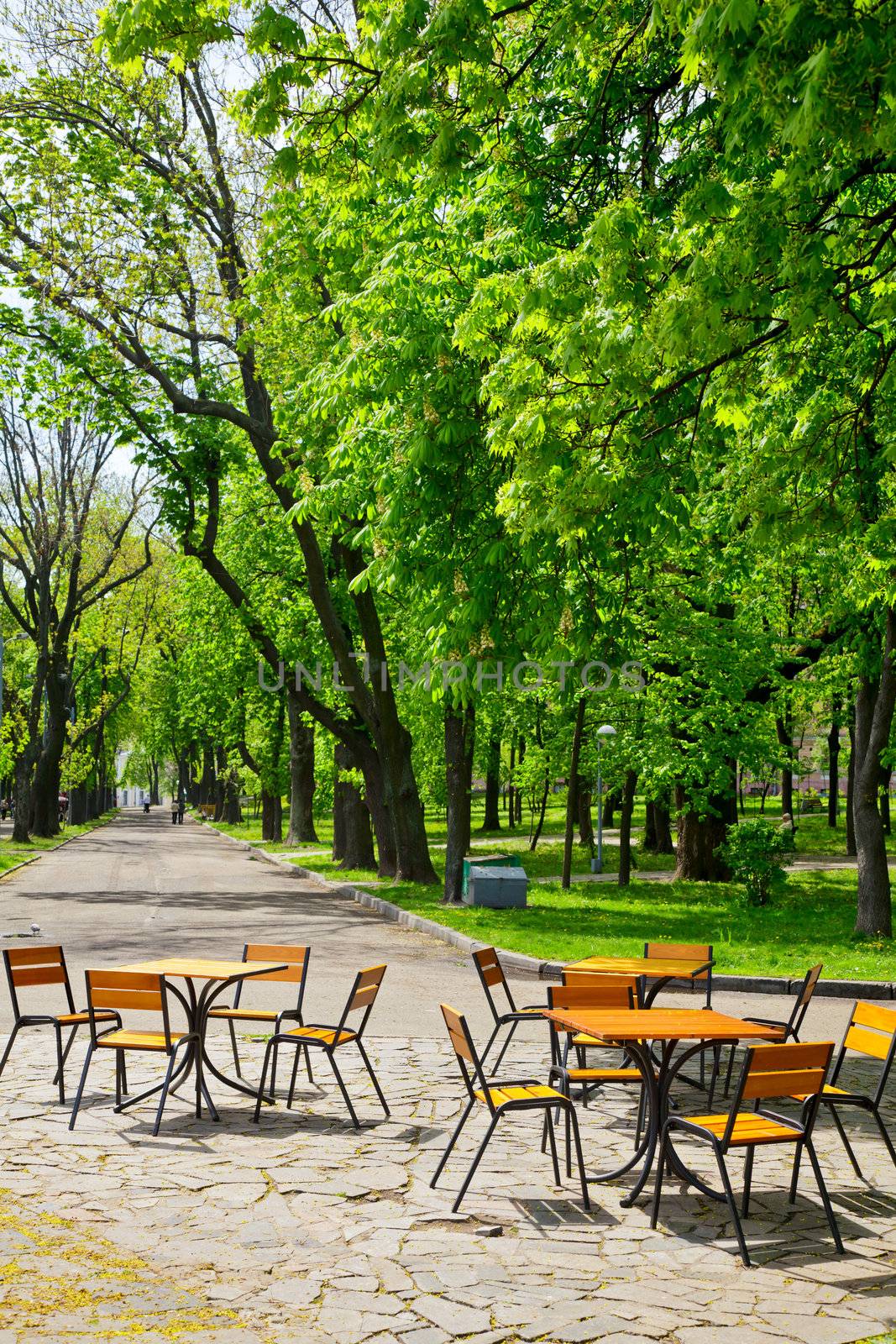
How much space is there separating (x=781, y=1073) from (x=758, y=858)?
17194 millimetres

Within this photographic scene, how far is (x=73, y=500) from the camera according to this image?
126ft

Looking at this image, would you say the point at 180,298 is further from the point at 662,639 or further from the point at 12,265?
the point at 662,639

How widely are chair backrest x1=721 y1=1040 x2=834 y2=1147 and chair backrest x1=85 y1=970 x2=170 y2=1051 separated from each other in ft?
12.2

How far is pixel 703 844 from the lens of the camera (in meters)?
27.0

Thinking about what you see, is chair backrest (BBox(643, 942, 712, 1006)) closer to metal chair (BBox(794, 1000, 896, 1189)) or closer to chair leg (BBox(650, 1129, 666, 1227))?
metal chair (BBox(794, 1000, 896, 1189))

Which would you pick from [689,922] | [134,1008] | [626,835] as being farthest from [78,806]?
[134,1008]

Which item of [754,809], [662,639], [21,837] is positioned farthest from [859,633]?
[754,809]

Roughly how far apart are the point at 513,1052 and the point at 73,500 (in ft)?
104

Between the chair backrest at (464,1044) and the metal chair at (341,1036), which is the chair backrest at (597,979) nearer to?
the metal chair at (341,1036)

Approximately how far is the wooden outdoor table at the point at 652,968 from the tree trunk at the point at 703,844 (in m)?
16.8

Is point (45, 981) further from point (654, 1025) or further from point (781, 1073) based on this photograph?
point (781, 1073)

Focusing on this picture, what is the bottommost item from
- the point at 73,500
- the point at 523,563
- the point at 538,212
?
the point at 523,563

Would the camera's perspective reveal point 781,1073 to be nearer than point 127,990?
Yes

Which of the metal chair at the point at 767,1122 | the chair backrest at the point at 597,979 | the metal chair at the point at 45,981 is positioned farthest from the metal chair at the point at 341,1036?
the metal chair at the point at 767,1122
